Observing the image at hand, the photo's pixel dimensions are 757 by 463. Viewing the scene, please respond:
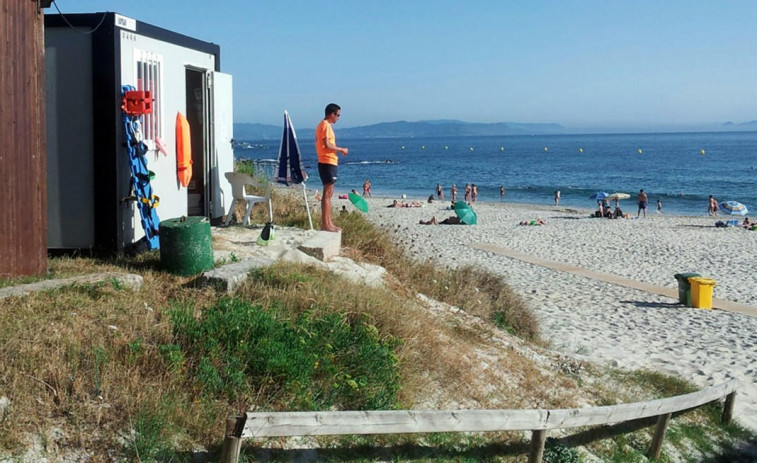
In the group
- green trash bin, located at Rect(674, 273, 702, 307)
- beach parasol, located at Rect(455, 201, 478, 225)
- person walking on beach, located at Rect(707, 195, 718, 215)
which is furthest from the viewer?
person walking on beach, located at Rect(707, 195, 718, 215)

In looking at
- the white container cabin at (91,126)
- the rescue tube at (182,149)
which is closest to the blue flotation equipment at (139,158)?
the white container cabin at (91,126)

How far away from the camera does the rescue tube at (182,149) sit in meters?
9.95

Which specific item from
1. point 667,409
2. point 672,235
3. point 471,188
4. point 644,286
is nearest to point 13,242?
point 667,409

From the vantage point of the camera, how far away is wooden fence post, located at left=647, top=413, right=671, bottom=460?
6.15 meters

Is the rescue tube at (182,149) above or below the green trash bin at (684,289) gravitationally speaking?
above

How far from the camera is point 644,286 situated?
1598 centimetres

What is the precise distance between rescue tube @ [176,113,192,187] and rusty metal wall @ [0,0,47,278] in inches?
106

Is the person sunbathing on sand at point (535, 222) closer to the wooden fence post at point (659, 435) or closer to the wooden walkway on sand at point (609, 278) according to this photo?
the wooden walkway on sand at point (609, 278)

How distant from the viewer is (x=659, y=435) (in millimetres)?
6172

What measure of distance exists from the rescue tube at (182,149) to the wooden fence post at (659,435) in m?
6.39

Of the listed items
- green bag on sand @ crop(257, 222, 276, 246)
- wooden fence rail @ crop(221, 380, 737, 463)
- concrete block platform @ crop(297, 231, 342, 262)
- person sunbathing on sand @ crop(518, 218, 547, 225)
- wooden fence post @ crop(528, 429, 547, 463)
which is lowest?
person sunbathing on sand @ crop(518, 218, 547, 225)

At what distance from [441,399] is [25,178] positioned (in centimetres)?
407

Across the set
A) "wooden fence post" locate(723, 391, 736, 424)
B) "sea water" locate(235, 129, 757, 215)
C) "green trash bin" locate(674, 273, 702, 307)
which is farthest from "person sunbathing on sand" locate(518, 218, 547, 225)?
"wooden fence post" locate(723, 391, 736, 424)

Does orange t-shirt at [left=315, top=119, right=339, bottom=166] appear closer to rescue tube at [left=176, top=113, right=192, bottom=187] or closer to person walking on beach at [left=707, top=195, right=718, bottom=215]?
rescue tube at [left=176, top=113, right=192, bottom=187]
